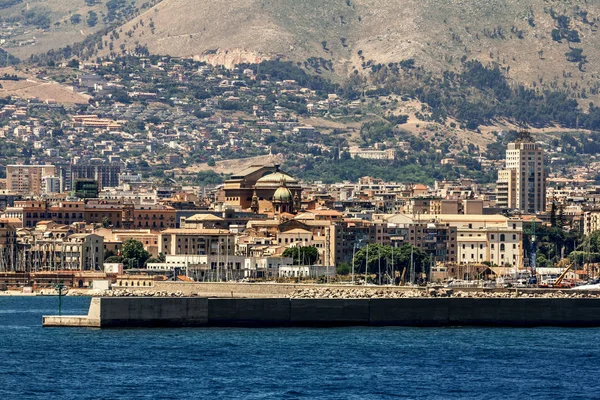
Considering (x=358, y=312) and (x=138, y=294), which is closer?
(x=358, y=312)

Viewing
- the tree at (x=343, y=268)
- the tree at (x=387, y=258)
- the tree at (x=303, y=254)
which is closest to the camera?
the tree at (x=387, y=258)

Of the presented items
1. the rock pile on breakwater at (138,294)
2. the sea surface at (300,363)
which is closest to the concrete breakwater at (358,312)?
the sea surface at (300,363)

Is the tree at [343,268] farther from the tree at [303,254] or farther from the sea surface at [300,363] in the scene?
the sea surface at [300,363]

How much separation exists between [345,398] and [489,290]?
1547 inches

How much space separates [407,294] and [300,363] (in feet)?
79.0

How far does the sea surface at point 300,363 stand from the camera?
93.0 m

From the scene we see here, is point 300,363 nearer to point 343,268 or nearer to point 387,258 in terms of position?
point 387,258

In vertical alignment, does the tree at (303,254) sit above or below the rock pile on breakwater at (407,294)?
above

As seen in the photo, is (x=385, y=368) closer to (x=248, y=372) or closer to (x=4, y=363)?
(x=248, y=372)

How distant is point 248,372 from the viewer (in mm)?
98875

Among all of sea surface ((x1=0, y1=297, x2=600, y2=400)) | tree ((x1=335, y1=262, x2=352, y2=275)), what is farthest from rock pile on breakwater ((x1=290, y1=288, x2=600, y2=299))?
tree ((x1=335, y1=262, x2=352, y2=275))

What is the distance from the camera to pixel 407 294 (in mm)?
125562

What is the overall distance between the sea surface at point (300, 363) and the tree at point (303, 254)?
6258 centimetres

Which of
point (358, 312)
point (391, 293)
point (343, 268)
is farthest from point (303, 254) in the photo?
point (358, 312)
